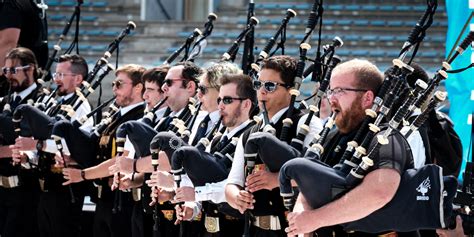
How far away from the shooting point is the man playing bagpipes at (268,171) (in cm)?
463

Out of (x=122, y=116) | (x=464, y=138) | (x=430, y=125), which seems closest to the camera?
(x=430, y=125)

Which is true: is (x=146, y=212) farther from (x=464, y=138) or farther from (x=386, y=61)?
(x=386, y=61)

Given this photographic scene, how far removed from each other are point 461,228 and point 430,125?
57 cm

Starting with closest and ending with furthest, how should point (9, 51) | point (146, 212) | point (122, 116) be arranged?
point (146, 212) < point (122, 116) < point (9, 51)

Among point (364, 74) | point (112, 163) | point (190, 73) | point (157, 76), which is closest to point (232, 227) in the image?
point (190, 73)

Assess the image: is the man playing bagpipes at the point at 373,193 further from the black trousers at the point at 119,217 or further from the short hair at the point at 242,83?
the black trousers at the point at 119,217

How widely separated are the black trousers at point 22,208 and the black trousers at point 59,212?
38 centimetres

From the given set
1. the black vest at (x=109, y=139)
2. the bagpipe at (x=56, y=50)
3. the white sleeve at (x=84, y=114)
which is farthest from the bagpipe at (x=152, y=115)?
the bagpipe at (x=56, y=50)

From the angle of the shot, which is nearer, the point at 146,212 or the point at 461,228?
the point at 461,228

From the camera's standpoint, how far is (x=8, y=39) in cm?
830

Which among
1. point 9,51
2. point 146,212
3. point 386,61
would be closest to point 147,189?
point 146,212

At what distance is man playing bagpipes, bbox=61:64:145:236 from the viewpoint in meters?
6.61

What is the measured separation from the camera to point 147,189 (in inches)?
239

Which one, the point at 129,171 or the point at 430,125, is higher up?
the point at 430,125
